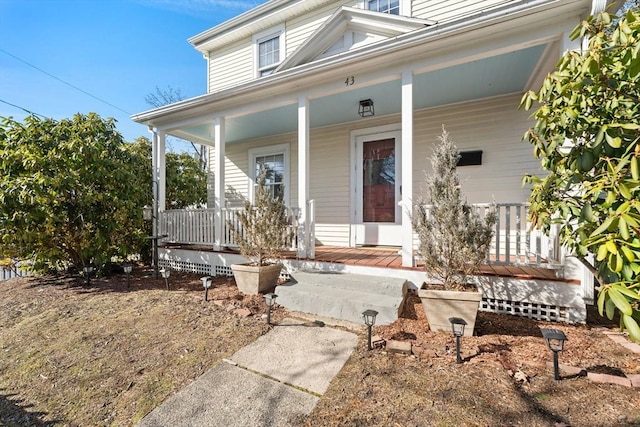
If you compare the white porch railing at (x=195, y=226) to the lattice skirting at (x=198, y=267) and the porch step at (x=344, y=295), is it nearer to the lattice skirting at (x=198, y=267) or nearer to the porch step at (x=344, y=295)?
the lattice skirting at (x=198, y=267)

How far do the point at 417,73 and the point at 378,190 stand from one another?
7.71 ft

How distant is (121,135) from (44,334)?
4.09 meters

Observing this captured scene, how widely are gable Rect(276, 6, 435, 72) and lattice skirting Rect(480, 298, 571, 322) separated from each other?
4.17 m

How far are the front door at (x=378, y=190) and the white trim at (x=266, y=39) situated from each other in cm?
312

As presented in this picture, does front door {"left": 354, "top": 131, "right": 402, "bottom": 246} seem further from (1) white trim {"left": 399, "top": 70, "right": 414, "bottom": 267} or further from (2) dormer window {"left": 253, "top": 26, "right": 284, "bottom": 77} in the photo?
(2) dormer window {"left": 253, "top": 26, "right": 284, "bottom": 77}

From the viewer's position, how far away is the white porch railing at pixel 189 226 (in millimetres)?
5484

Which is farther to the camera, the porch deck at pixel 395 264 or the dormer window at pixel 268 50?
the dormer window at pixel 268 50

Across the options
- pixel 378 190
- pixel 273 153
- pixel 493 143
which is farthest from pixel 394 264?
pixel 273 153

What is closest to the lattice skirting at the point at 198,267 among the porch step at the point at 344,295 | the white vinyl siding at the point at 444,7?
the porch step at the point at 344,295

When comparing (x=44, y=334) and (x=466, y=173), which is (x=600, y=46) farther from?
(x=44, y=334)

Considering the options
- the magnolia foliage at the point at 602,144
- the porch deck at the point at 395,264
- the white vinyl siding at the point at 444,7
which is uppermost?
the white vinyl siding at the point at 444,7

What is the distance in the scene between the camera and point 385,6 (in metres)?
5.73

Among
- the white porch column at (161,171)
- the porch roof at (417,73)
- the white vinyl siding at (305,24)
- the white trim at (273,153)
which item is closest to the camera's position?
the porch roof at (417,73)

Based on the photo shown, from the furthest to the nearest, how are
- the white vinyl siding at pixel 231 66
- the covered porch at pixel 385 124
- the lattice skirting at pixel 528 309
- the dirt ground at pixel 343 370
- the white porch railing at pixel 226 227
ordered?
1. the white vinyl siding at pixel 231 66
2. the white porch railing at pixel 226 227
3. the covered porch at pixel 385 124
4. the lattice skirting at pixel 528 309
5. the dirt ground at pixel 343 370
